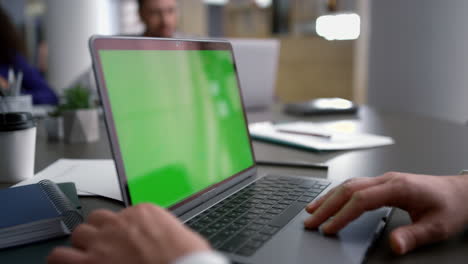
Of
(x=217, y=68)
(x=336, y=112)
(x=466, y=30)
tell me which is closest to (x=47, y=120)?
(x=217, y=68)

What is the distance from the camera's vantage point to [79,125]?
1115 mm

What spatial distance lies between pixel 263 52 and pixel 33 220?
1.37m

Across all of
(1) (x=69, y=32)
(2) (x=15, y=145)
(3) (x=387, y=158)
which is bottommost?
(3) (x=387, y=158)

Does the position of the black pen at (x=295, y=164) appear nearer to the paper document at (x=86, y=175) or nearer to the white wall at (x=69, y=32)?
the paper document at (x=86, y=175)

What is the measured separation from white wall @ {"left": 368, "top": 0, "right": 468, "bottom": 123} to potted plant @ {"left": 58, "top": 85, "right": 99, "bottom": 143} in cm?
205

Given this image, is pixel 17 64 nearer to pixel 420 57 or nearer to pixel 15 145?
pixel 15 145

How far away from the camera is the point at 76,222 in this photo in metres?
0.52

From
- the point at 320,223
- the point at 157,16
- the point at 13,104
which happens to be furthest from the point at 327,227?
the point at 157,16

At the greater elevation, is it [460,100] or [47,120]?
[47,120]

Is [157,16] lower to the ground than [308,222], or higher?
higher

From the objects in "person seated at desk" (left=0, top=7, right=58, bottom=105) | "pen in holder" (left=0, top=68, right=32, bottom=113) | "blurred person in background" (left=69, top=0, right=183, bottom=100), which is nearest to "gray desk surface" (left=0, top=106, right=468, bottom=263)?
"pen in holder" (left=0, top=68, right=32, bottom=113)

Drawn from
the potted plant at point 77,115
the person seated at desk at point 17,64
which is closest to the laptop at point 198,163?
the potted plant at point 77,115

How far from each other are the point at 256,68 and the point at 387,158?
2.97ft

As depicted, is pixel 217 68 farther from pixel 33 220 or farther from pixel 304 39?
pixel 304 39
